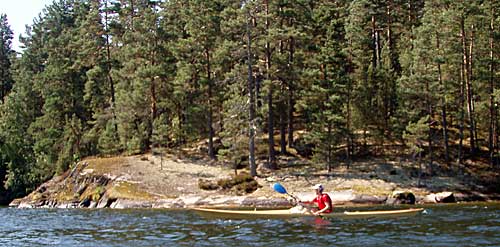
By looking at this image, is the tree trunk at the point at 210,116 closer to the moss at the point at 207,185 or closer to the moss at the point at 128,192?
the moss at the point at 207,185

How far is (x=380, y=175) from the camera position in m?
39.5

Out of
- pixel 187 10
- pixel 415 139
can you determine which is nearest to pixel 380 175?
pixel 415 139

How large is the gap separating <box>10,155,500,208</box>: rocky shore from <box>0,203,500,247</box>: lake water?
9.12 metres

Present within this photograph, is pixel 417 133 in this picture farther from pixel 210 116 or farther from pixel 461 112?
pixel 210 116

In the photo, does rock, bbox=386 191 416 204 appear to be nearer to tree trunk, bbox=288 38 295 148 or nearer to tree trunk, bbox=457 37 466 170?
tree trunk, bbox=457 37 466 170

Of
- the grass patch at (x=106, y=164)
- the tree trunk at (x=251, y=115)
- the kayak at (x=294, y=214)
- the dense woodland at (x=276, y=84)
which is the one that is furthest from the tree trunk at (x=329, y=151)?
the kayak at (x=294, y=214)

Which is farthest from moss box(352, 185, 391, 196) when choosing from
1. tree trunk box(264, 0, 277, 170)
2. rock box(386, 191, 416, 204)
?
tree trunk box(264, 0, 277, 170)

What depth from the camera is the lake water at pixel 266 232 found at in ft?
56.2

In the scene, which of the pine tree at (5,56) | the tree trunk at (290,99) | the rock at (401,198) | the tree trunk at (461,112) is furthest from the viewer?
the pine tree at (5,56)

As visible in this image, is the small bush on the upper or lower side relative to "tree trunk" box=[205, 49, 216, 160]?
lower

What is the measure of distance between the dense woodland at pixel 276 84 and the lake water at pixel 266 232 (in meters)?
15.7

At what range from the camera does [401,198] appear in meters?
34.5

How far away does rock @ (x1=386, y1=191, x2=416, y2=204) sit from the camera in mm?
34394

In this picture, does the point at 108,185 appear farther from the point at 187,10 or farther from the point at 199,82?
the point at 187,10
